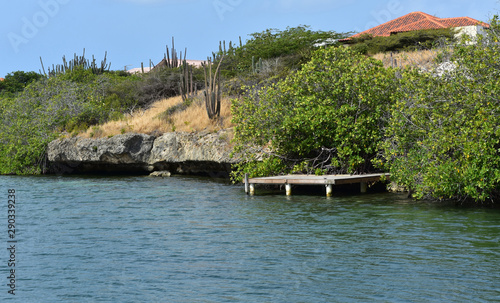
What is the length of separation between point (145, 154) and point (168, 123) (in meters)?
2.56

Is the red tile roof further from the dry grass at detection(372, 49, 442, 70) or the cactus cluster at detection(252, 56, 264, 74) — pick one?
the cactus cluster at detection(252, 56, 264, 74)

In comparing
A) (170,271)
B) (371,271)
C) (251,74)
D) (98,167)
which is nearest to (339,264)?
(371,271)

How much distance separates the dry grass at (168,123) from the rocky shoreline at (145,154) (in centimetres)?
79

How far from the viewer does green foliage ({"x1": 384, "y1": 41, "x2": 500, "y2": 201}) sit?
1564 centimetres

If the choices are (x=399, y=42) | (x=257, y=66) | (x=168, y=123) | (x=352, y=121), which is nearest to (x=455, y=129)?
(x=352, y=121)

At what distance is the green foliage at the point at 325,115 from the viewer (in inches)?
844

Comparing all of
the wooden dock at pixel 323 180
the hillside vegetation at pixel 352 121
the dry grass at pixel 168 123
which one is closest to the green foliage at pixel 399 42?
the hillside vegetation at pixel 352 121

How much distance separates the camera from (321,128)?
71.7 ft

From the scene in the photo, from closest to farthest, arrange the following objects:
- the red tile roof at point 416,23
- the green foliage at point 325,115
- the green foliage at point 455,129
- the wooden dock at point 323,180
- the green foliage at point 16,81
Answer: the green foliage at point 455,129, the wooden dock at point 323,180, the green foliage at point 325,115, the red tile roof at point 416,23, the green foliage at point 16,81

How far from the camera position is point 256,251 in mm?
12250

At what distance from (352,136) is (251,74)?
2028 cm

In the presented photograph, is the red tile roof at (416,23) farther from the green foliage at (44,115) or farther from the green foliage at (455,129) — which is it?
the green foliage at (455,129)

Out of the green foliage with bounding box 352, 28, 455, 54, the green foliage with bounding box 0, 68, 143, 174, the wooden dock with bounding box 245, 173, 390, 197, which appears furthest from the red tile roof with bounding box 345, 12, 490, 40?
the wooden dock with bounding box 245, 173, 390, 197

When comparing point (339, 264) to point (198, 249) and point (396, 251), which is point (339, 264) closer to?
point (396, 251)
